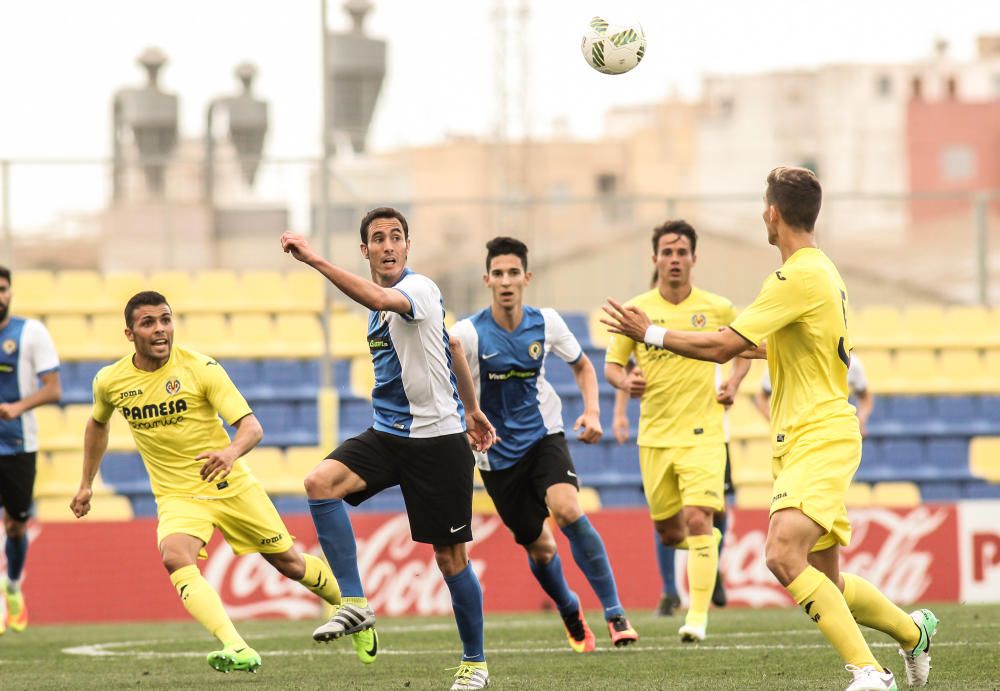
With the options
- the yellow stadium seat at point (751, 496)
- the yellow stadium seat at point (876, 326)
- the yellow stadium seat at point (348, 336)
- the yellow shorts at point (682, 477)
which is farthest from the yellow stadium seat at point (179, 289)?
the yellow shorts at point (682, 477)

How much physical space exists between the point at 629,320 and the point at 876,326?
12.1 metres

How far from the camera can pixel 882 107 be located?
206 ft

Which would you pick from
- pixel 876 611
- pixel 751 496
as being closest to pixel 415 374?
pixel 876 611

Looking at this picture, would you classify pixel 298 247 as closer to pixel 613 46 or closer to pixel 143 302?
pixel 143 302

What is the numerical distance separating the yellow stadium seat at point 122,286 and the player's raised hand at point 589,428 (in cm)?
886

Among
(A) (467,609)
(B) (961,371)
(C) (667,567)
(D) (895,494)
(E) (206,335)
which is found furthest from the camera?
(B) (961,371)

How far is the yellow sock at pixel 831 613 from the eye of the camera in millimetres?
6289

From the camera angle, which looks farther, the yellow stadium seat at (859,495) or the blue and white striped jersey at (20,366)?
the yellow stadium seat at (859,495)

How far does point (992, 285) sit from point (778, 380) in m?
27.6

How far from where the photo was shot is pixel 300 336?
1661 cm

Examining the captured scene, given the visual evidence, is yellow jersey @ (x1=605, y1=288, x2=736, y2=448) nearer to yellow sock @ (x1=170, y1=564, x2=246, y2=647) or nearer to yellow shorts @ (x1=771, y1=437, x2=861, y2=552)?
yellow sock @ (x1=170, y1=564, x2=246, y2=647)

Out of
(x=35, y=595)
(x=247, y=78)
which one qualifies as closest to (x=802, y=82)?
(x=247, y=78)

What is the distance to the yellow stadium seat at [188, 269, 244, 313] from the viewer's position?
16.9 metres

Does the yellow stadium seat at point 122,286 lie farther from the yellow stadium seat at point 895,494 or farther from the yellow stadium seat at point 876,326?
the yellow stadium seat at point 895,494
